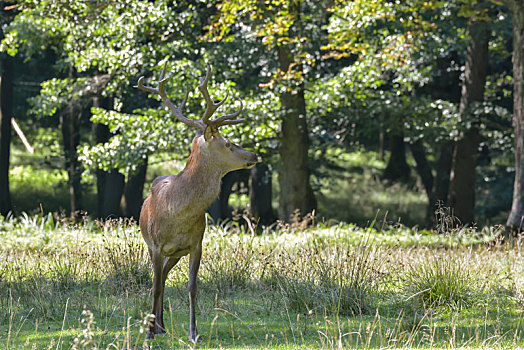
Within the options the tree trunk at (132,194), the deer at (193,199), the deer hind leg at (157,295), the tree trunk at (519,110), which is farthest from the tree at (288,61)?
the deer hind leg at (157,295)

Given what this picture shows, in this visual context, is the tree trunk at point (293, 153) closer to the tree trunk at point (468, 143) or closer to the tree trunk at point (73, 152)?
the tree trunk at point (468, 143)

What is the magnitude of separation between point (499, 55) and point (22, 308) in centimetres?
1462

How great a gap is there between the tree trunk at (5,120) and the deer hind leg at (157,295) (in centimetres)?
1413

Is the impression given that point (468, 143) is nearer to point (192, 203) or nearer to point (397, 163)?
point (397, 163)

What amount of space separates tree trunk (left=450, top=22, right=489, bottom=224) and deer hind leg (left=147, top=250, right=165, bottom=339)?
Result: 11.2m

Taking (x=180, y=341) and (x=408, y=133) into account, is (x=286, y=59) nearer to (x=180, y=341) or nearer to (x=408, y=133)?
(x=408, y=133)

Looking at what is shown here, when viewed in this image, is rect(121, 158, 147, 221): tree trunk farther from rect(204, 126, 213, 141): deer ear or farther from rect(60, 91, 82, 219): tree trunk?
rect(204, 126, 213, 141): deer ear

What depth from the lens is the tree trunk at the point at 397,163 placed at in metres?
25.7

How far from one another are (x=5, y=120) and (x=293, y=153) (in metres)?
8.48

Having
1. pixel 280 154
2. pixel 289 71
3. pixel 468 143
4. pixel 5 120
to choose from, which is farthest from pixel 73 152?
pixel 468 143

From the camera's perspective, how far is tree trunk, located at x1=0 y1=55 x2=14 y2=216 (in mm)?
19000

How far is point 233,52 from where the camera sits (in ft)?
51.7

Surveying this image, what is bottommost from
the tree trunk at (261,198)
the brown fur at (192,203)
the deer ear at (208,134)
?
the tree trunk at (261,198)

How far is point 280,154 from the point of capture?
618 inches
